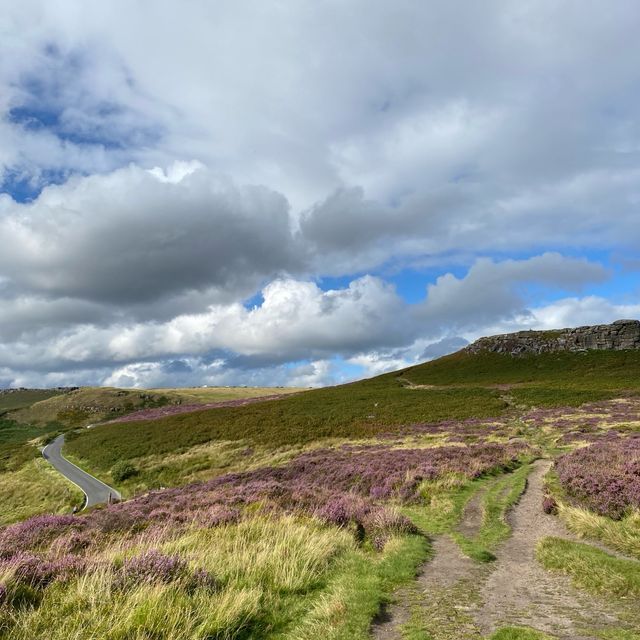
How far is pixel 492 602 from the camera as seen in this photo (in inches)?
331

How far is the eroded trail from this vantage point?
7160 mm

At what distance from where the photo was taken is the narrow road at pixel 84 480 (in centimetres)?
4234

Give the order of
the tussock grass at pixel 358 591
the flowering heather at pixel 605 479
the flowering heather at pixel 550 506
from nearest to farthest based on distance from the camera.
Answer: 1. the tussock grass at pixel 358 591
2. the flowering heather at pixel 605 479
3. the flowering heather at pixel 550 506

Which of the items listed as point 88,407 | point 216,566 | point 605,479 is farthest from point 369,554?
point 88,407

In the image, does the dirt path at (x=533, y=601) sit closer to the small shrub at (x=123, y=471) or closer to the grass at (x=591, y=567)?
the grass at (x=591, y=567)

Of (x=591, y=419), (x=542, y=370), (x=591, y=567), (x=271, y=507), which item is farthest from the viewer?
(x=542, y=370)

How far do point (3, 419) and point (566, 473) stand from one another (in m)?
148

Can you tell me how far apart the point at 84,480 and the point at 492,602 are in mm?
53721

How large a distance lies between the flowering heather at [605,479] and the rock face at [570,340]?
85.2m

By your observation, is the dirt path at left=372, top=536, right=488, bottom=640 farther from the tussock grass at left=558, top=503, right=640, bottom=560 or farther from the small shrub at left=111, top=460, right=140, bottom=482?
the small shrub at left=111, top=460, right=140, bottom=482

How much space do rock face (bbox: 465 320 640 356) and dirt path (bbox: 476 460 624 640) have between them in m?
97.5

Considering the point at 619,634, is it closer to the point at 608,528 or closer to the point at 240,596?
the point at 240,596

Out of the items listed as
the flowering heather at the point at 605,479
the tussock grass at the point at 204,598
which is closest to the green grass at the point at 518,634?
the tussock grass at the point at 204,598

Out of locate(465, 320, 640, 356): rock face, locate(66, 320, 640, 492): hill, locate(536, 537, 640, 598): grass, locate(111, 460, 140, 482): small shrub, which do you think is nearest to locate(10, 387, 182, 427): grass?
locate(66, 320, 640, 492): hill
